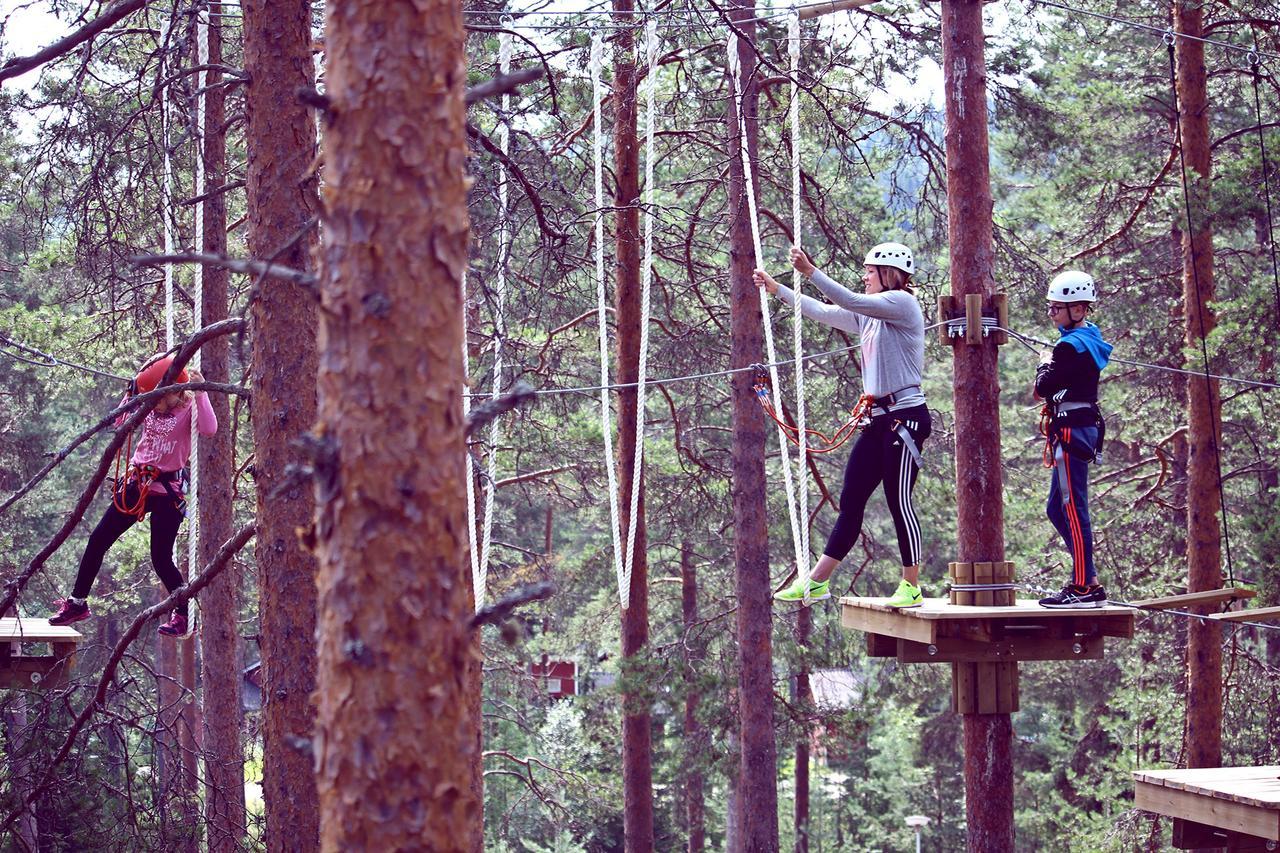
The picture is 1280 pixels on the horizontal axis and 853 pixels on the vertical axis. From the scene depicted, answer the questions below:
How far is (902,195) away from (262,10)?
6.86 metres

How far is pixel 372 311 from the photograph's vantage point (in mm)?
2734

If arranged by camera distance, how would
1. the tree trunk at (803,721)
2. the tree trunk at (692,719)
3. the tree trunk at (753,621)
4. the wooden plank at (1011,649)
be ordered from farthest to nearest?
the tree trunk at (803,721) → the tree trunk at (692,719) → the tree trunk at (753,621) → the wooden plank at (1011,649)

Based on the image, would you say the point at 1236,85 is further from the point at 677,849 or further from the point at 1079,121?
the point at 677,849

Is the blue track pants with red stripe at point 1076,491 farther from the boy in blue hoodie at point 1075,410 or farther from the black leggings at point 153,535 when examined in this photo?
the black leggings at point 153,535

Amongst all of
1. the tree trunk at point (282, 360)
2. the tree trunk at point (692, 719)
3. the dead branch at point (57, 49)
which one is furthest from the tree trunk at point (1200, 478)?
the dead branch at point (57, 49)

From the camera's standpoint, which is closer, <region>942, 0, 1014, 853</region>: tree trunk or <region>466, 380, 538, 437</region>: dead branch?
<region>466, 380, 538, 437</region>: dead branch

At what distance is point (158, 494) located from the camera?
6180 millimetres

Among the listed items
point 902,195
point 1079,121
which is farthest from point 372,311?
point 1079,121

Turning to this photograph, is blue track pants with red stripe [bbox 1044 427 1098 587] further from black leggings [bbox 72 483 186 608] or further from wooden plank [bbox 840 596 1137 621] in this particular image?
black leggings [bbox 72 483 186 608]

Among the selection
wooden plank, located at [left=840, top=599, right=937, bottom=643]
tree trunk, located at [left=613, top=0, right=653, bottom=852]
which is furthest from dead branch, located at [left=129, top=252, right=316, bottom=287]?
tree trunk, located at [left=613, top=0, right=653, bottom=852]

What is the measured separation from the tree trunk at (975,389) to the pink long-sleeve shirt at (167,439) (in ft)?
11.9

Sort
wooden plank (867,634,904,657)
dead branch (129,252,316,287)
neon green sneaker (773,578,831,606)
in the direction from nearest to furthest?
dead branch (129,252,316,287), neon green sneaker (773,578,831,606), wooden plank (867,634,904,657)

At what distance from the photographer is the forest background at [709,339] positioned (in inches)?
269

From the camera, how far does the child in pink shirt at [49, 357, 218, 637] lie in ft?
19.9
